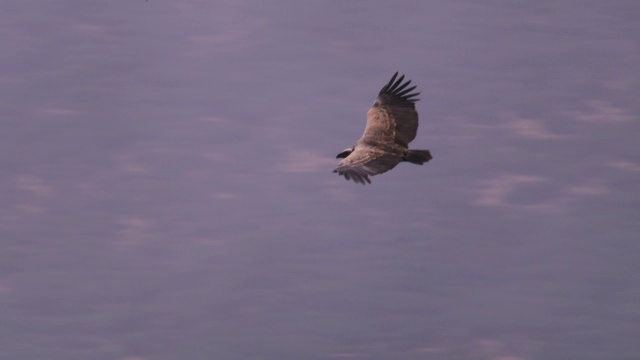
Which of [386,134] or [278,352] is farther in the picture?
[278,352]

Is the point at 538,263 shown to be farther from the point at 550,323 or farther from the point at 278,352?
the point at 278,352

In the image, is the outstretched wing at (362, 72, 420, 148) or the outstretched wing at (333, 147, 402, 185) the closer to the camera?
the outstretched wing at (333, 147, 402, 185)

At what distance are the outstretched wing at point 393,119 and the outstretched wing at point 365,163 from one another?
0.77 m

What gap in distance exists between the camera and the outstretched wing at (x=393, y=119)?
99.2ft

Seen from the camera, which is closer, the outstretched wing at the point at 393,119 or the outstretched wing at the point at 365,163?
the outstretched wing at the point at 365,163

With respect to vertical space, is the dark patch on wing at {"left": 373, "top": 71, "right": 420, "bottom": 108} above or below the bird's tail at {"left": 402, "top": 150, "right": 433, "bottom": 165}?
above

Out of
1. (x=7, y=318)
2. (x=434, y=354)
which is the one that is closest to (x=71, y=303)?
(x=7, y=318)

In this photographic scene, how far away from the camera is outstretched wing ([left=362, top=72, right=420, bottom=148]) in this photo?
99.2 feet

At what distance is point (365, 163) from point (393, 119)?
110 inches

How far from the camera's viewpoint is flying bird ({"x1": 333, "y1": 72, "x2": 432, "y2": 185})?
92.7 ft

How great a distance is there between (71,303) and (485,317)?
13.9 meters

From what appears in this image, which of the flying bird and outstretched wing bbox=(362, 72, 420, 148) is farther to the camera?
outstretched wing bbox=(362, 72, 420, 148)

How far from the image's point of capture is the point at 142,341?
46969mm

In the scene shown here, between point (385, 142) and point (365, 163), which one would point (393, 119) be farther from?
point (365, 163)
